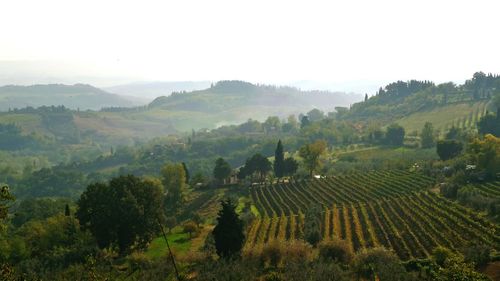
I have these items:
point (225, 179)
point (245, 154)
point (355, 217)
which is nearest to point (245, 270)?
point (355, 217)

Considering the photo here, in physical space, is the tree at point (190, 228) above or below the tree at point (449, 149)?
below

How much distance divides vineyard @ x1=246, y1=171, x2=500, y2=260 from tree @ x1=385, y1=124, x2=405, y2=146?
2416 inches

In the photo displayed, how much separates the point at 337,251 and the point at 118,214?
80.1ft

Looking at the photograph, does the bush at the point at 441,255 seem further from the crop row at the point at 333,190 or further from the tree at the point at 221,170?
the tree at the point at 221,170

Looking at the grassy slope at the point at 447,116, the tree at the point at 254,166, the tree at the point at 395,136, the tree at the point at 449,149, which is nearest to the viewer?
the tree at the point at 449,149

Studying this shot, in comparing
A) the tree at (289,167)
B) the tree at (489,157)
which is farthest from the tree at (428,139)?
the tree at (489,157)

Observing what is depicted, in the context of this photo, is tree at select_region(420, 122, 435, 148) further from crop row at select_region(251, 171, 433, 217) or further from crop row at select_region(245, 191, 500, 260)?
crop row at select_region(245, 191, 500, 260)

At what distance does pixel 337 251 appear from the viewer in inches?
1517

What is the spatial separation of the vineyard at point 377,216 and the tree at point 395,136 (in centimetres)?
6136

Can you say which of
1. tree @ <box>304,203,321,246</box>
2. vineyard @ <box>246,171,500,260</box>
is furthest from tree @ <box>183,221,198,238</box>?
tree @ <box>304,203,321,246</box>

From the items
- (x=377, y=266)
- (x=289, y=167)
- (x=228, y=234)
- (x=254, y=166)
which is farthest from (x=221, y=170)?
(x=377, y=266)

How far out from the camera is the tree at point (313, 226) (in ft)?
150

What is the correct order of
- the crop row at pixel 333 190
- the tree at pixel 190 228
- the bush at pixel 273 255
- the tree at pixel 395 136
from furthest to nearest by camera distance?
the tree at pixel 395 136
the crop row at pixel 333 190
the tree at pixel 190 228
the bush at pixel 273 255

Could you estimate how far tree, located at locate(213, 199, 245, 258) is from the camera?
40344 mm
